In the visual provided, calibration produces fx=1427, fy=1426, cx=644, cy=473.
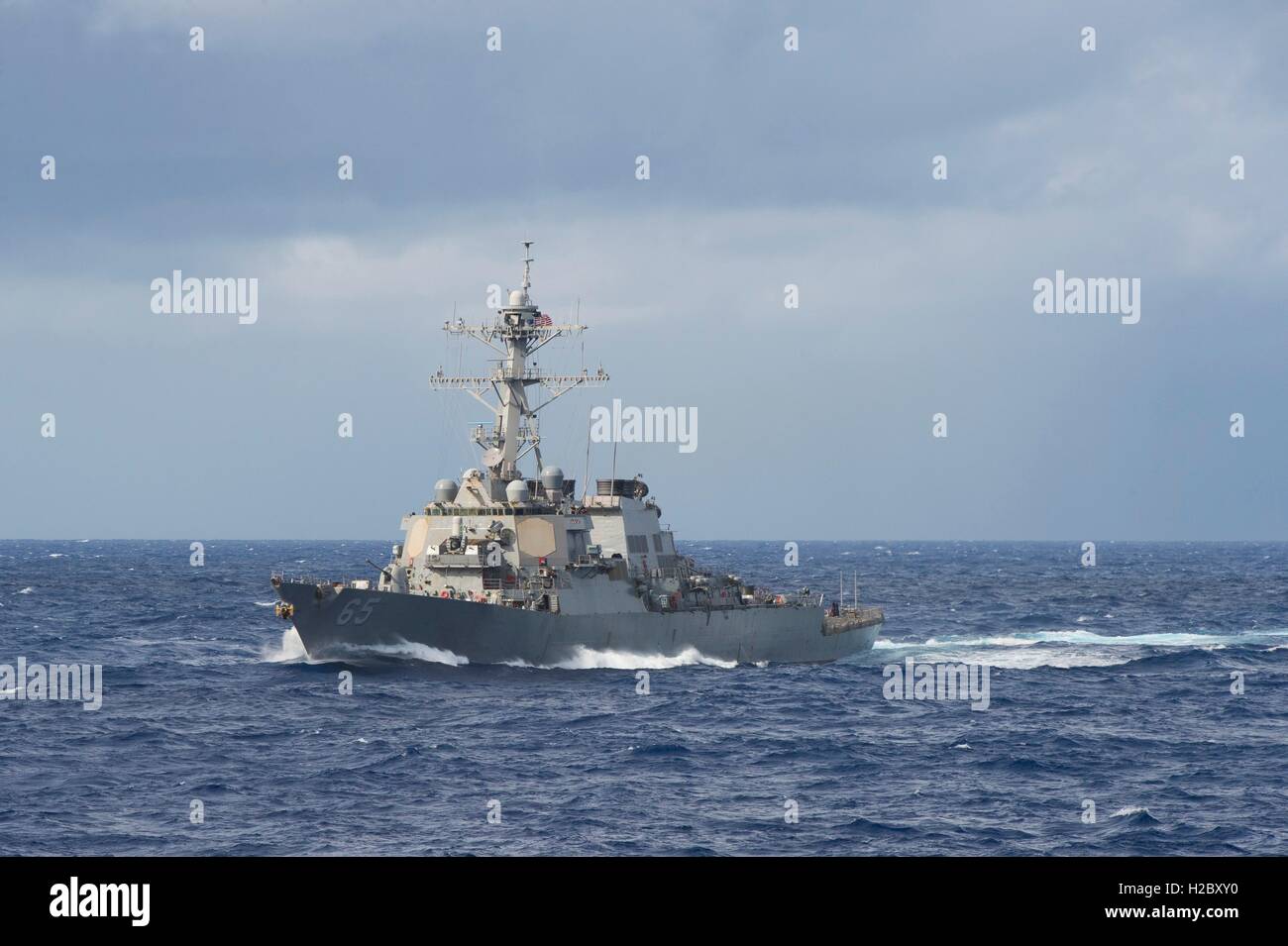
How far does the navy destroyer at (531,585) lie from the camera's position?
4206 centimetres

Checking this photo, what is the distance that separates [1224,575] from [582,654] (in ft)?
386

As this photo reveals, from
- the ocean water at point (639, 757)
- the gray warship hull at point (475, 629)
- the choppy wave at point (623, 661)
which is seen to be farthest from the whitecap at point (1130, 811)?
the choppy wave at point (623, 661)

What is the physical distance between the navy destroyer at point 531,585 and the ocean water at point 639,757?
865 mm

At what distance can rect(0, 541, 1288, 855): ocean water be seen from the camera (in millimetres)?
23078

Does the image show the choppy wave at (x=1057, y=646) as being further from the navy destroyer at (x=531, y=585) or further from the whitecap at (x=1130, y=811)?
the whitecap at (x=1130, y=811)

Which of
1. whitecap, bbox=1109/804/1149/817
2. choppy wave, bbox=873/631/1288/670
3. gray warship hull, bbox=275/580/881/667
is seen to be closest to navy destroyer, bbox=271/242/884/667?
gray warship hull, bbox=275/580/881/667

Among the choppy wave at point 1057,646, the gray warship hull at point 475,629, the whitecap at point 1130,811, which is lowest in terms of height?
the choppy wave at point 1057,646

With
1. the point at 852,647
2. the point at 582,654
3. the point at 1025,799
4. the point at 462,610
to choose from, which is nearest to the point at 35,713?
the point at 462,610

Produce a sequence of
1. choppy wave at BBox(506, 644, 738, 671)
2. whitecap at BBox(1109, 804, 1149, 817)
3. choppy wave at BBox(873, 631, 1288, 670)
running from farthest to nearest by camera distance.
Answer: choppy wave at BBox(873, 631, 1288, 670)
choppy wave at BBox(506, 644, 738, 671)
whitecap at BBox(1109, 804, 1149, 817)

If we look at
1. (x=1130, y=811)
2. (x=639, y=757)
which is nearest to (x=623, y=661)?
(x=639, y=757)

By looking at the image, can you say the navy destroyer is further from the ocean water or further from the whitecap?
the whitecap

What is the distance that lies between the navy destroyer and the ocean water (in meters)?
0.86
